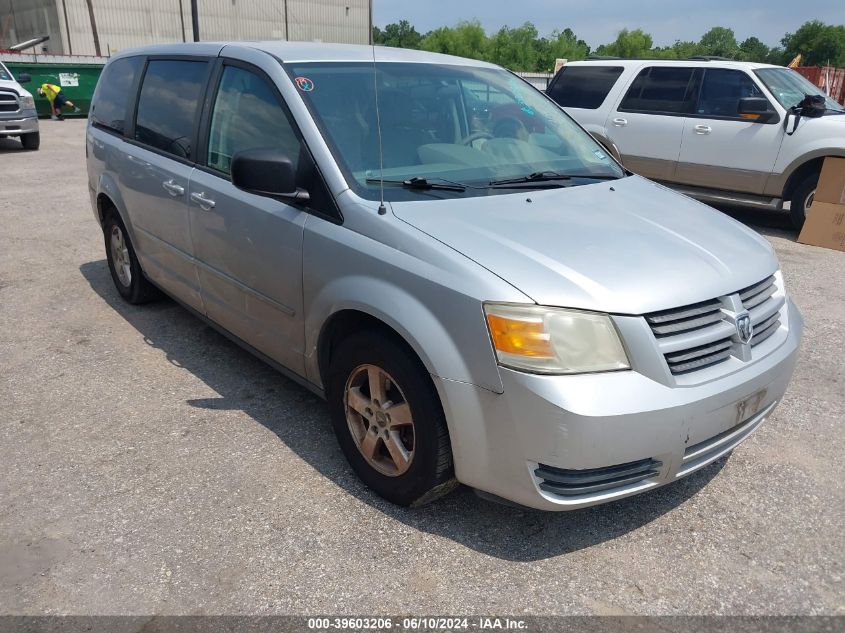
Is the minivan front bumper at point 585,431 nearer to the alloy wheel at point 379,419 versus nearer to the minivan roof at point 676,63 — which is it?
the alloy wheel at point 379,419

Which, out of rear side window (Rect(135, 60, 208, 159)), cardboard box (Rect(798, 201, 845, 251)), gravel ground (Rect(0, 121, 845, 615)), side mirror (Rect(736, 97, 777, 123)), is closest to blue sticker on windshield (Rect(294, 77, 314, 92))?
rear side window (Rect(135, 60, 208, 159))

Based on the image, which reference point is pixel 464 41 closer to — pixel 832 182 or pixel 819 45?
pixel 819 45

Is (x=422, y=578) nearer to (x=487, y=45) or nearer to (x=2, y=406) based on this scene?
(x=2, y=406)

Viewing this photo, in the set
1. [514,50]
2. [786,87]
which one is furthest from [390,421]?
[514,50]

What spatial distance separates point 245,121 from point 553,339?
6.84 feet

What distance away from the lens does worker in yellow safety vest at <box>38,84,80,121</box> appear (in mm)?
21578

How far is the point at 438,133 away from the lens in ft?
11.2

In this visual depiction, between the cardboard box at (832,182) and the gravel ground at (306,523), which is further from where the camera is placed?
the cardboard box at (832,182)

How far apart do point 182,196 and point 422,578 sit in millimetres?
2529

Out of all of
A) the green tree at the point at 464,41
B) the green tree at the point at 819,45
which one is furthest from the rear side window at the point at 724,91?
the green tree at the point at 819,45

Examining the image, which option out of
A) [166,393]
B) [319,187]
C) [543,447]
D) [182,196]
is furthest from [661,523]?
[182,196]

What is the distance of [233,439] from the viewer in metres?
3.51

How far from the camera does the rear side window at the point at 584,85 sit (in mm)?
9266

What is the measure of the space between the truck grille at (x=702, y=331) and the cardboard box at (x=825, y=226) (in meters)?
5.63
